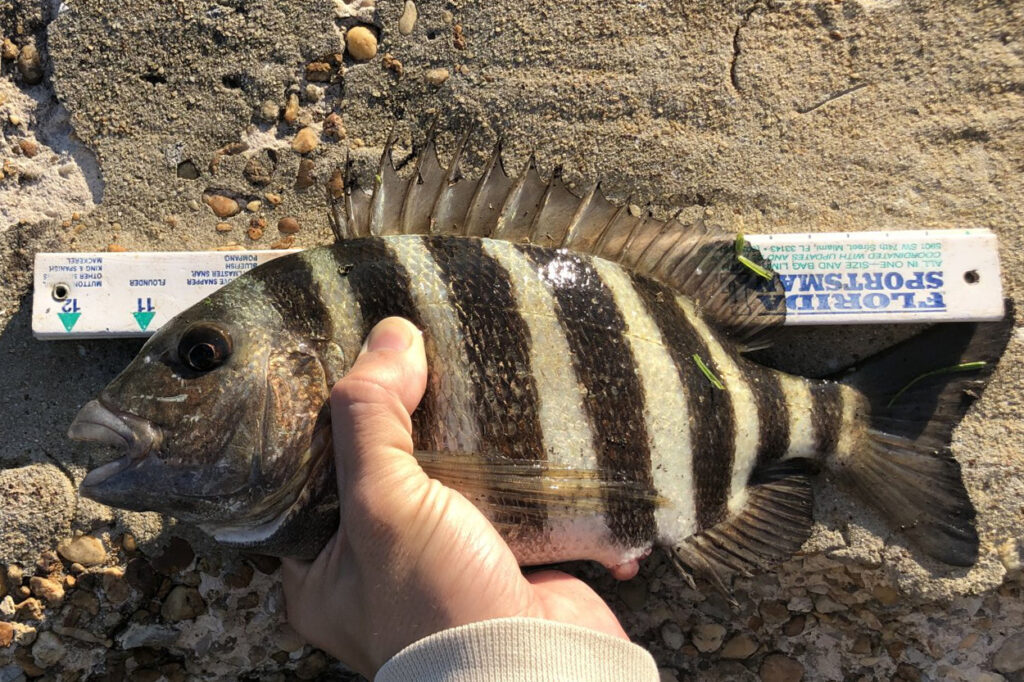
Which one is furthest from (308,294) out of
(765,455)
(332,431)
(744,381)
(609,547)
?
(765,455)

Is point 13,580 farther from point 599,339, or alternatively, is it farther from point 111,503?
point 599,339

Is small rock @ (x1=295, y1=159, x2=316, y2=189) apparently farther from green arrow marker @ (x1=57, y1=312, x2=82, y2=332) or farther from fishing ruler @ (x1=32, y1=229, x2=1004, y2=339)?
green arrow marker @ (x1=57, y1=312, x2=82, y2=332)

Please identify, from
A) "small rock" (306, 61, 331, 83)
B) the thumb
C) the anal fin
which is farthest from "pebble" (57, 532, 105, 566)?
the anal fin

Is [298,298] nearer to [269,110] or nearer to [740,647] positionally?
[269,110]

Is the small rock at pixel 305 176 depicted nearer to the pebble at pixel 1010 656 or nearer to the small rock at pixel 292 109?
the small rock at pixel 292 109

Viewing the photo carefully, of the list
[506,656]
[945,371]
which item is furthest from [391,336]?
[945,371]

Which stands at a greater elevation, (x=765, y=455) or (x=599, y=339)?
(x=599, y=339)
